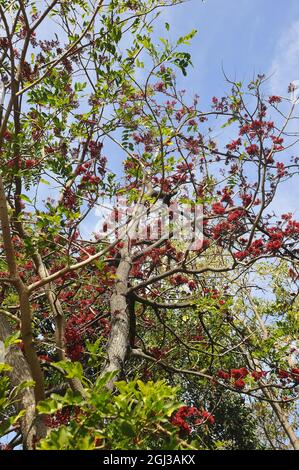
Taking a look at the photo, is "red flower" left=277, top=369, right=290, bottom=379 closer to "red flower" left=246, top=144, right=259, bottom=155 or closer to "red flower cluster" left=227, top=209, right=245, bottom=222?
"red flower cluster" left=227, top=209, right=245, bottom=222

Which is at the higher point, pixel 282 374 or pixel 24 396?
pixel 282 374

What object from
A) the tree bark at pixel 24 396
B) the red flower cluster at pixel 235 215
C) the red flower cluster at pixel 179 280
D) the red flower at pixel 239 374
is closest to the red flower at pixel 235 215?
the red flower cluster at pixel 235 215

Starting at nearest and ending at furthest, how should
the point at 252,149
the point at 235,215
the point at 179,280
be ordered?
the point at 235,215 < the point at 252,149 < the point at 179,280

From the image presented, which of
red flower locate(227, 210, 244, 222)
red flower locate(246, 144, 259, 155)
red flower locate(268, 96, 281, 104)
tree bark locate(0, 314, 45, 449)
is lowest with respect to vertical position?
tree bark locate(0, 314, 45, 449)

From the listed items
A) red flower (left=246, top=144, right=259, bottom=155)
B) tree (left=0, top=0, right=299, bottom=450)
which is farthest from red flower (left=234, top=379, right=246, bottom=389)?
red flower (left=246, top=144, right=259, bottom=155)

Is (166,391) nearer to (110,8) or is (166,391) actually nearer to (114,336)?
(114,336)

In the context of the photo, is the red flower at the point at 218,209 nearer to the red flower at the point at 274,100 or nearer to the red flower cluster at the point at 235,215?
the red flower cluster at the point at 235,215

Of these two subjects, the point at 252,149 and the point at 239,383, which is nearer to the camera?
the point at 239,383

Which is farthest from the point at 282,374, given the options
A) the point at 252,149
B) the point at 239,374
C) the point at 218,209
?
the point at 252,149

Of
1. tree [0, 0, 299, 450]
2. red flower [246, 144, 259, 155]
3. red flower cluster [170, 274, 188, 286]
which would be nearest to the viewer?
tree [0, 0, 299, 450]

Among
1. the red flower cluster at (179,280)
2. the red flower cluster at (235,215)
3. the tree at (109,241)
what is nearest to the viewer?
the tree at (109,241)

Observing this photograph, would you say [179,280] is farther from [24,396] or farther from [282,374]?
[24,396]

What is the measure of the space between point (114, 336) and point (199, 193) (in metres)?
2.15
